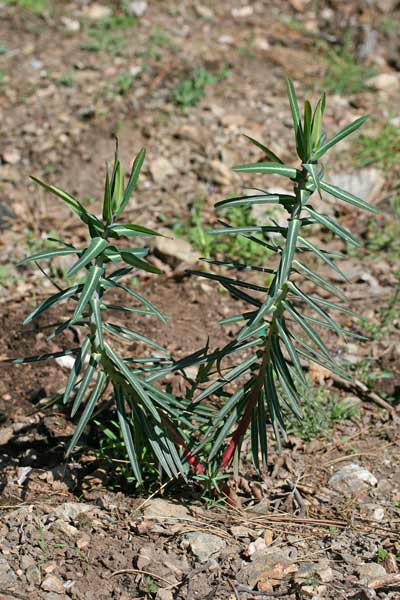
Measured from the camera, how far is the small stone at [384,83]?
5648 millimetres

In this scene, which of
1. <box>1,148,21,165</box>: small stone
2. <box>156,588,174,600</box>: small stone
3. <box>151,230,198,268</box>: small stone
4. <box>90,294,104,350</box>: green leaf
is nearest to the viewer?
<box>90,294,104,350</box>: green leaf

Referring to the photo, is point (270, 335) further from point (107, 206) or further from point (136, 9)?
point (136, 9)

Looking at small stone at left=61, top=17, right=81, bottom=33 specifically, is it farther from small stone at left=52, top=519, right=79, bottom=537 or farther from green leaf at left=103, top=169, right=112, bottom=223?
small stone at left=52, top=519, right=79, bottom=537

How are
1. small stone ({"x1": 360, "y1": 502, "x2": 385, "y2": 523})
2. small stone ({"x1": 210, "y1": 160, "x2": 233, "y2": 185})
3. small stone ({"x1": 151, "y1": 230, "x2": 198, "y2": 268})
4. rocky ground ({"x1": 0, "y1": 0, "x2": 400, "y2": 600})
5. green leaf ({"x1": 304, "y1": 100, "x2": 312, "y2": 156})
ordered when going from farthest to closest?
1. small stone ({"x1": 210, "y1": 160, "x2": 233, "y2": 185})
2. small stone ({"x1": 151, "y1": 230, "x2": 198, "y2": 268})
3. small stone ({"x1": 360, "y1": 502, "x2": 385, "y2": 523})
4. rocky ground ({"x1": 0, "y1": 0, "x2": 400, "y2": 600})
5. green leaf ({"x1": 304, "y1": 100, "x2": 312, "y2": 156})

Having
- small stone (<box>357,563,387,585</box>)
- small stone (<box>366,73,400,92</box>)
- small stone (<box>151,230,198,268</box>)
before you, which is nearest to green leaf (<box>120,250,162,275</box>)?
small stone (<box>357,563,387,585</box>)

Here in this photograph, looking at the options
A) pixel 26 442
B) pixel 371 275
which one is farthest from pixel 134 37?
pixel 26 442

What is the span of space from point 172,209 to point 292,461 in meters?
1.96

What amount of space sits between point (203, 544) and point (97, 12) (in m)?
4.68

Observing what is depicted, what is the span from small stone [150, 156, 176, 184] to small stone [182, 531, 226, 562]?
266cm

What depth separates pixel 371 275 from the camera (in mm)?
4281

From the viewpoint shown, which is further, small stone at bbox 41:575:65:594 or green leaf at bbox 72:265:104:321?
small stone at bbox 41:575:65:594

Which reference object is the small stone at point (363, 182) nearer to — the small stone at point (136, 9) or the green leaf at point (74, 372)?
the small stone at point (136, 9)

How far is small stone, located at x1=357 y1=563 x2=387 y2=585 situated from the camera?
2.51m

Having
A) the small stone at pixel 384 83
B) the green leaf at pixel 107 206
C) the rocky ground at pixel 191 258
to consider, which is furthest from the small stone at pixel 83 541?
the small stone at pixel 384 83
